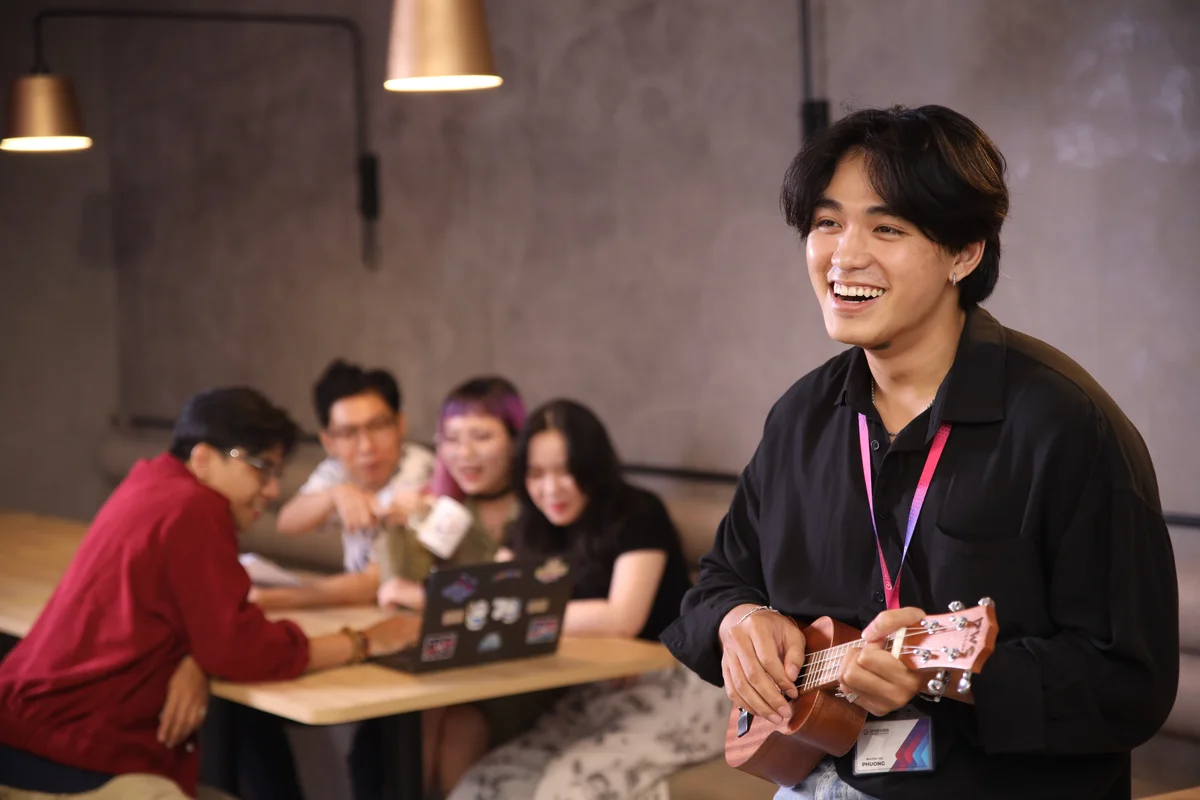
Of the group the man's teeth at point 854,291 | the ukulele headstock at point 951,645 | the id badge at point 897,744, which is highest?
the man's teeth at point 854,291

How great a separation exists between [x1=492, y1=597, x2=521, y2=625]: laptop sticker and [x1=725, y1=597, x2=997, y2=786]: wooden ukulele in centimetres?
117

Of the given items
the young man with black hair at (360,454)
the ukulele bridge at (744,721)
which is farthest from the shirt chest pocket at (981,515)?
the young man with black hair at (360,454)

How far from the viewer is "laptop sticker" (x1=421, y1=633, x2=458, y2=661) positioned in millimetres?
3047

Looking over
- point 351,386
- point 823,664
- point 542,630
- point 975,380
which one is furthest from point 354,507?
point 975,380

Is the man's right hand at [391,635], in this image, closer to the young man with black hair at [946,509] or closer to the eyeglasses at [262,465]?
the eyeglasses at [262,465]

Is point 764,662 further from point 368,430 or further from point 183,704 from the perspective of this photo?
point 368,430

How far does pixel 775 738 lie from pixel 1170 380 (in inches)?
70.7

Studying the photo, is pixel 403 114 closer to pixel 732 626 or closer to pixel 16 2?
pixel 16 2

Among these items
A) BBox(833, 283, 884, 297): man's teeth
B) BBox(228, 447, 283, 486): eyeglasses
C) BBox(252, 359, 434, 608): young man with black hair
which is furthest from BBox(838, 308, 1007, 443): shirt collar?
BBox(252, 359, 434, 608): young man with black hair

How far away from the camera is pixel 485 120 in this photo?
5.16 metres

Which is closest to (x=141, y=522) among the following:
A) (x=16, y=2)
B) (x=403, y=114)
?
(x=403, y=114)

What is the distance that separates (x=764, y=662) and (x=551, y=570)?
4.56ft

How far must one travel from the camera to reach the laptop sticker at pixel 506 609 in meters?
3.11

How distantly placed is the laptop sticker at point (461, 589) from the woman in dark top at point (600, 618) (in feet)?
0.75
